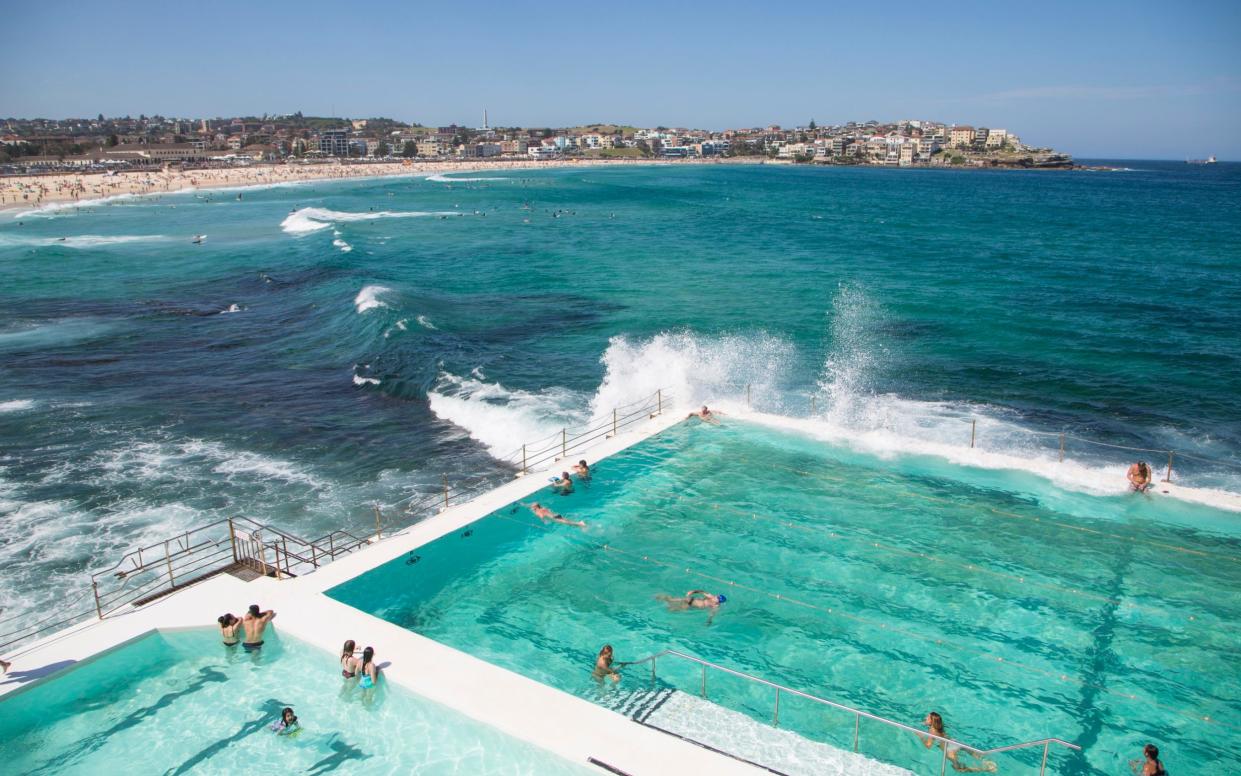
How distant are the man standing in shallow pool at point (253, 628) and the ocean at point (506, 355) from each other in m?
5.82

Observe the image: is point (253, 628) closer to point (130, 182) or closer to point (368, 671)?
point (368, 671)

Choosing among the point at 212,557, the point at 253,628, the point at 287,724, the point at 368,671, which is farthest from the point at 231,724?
the point at 212,557

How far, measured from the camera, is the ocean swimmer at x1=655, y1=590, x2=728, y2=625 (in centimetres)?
1450

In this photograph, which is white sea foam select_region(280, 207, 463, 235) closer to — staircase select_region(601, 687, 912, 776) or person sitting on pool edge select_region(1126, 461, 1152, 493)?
person sitting on pool edge select_region(1126, 461, 1152, 493)

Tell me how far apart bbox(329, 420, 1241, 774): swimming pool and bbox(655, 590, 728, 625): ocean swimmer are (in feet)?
0.77

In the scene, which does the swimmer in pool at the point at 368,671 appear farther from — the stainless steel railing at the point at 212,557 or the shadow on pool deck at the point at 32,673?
the shadow on pool deck at the point at 32,673

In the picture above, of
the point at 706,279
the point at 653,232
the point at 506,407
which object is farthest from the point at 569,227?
the point at 506,407

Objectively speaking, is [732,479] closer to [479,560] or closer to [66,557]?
[479,560]

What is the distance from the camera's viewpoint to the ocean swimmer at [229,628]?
12852 millimetres

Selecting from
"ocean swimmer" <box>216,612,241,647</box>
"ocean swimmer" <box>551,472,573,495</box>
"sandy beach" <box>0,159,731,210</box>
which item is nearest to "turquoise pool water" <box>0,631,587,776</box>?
"ocean swimmer" <box>216,612,241,647</box>

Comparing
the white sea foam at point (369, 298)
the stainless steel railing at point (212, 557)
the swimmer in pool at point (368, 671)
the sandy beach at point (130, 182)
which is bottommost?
the stainless steel railing at point (212, 557)

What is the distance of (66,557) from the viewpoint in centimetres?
1747

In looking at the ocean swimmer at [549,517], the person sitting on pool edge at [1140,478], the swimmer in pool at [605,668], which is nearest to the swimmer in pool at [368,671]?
the swimmer in pool at [605,668]

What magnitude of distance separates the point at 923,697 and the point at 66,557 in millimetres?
17722
